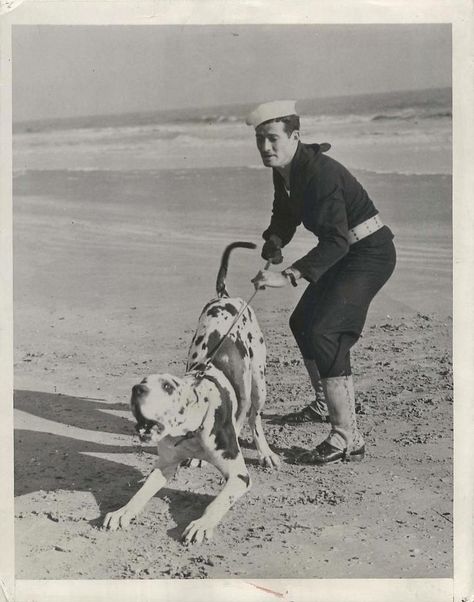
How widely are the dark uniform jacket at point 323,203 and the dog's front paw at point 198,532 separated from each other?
1319 millimetres

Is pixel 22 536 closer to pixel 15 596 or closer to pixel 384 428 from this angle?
pixel 15 596

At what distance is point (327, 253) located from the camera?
4.07 m

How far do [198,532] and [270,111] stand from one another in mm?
2120

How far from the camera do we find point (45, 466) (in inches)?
175

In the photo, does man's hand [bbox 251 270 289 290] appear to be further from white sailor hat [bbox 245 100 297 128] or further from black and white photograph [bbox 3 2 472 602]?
white sailor hat [bbox 245 100 297 128]

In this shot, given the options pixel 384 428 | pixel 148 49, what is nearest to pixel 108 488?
pixel 384 428

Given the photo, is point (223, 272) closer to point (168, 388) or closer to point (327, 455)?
point (168, 388)

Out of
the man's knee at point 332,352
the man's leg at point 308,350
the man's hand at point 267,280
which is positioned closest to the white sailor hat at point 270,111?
the man's hand at point 267,280

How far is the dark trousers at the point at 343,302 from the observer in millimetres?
4246

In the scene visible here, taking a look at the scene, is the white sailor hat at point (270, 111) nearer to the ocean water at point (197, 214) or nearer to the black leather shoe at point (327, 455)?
the ocean water at point (197, 214)

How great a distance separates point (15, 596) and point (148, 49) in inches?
124

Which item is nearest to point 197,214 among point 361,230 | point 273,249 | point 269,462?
point 273,249

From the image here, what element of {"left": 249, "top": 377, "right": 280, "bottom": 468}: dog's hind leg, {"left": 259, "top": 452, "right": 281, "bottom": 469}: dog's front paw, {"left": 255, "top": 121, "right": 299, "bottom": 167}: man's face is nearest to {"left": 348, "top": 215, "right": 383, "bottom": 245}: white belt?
{"left": 255, "top": 121, "right": 299, "bottom": 167}: man's face

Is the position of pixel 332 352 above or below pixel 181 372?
above
